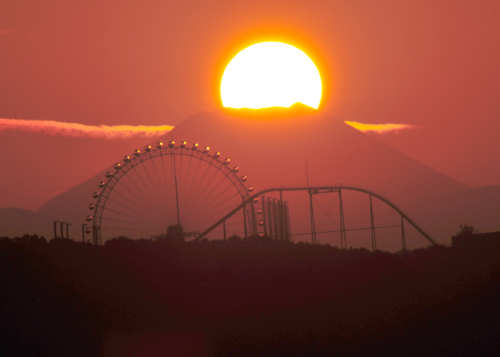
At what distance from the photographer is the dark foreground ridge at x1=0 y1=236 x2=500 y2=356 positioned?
28844 millimetres

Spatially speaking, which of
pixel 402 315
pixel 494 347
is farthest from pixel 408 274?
pixel 494 347

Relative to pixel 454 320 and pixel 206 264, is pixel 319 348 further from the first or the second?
pixel 206 264

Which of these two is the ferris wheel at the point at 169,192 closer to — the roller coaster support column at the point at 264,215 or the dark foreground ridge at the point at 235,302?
the roller coaster support column at the point at 264,215

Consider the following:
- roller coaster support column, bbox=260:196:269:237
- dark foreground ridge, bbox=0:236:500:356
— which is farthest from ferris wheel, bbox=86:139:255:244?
dark foreground ridge, bbox=0:236:500:356

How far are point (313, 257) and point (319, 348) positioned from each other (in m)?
23.6

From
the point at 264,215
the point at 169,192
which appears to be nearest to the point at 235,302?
the point at 264,215

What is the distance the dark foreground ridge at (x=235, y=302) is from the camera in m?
28.8

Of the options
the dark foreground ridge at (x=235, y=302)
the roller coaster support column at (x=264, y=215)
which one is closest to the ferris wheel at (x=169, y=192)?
the roller coaster support column at (x=264, y=215)

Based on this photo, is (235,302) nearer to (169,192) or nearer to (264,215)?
(264,215)

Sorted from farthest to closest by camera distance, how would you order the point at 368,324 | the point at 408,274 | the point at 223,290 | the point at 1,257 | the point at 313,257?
the point at 313,257 < the point at 408,274 < the point at 223,290 < the point at 1,257 < the point at 368,324

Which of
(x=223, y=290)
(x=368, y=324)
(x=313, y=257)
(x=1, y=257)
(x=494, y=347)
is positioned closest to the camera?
(x=494, y=347)

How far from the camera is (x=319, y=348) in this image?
2850 centimetres

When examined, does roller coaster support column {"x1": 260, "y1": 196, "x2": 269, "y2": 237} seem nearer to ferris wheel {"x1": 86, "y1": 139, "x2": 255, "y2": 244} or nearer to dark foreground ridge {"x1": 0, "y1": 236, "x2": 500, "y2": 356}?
ferris wheel {"x1": 86, "y1": 139, "x2": 255, "y2": 244}

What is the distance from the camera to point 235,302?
37719mm
